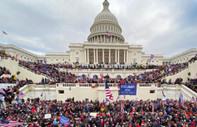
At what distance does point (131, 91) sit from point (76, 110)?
9.28 m

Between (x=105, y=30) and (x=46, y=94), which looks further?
(x=105, y=30)

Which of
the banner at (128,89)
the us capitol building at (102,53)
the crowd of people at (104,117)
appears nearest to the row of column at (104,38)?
the us capitol building at (102,53)

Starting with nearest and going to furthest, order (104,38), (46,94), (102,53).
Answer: (46,94)
(102,53)
(104,38)

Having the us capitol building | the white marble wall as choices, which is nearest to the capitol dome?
the us capitol building

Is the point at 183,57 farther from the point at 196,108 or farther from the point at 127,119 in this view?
the point at 127,119

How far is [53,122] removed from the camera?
322 inches

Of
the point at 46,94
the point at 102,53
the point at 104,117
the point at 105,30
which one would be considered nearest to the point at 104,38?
the point at 105,30

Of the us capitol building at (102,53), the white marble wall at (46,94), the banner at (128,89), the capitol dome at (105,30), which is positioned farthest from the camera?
the capitol dome at (105,30)

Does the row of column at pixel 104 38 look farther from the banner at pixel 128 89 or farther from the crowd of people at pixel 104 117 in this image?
the crowd of people at pixel 104 117

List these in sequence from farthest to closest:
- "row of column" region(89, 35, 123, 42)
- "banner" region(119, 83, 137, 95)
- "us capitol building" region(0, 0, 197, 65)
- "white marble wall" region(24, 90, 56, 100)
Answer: "row of column" region(89, 35, 123, 42) → "us capitol building" region(0, 0, 197, 65) → "white marble wall" region(24, 90, 56, 100) → "banner" region(119, 83, 137, 95)

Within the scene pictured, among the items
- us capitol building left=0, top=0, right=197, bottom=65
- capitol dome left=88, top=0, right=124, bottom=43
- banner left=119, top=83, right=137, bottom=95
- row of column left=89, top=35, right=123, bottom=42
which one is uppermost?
capitol dome left=88, top=0, right=124, bottom=43

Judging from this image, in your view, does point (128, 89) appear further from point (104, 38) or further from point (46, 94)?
point (104, 38)

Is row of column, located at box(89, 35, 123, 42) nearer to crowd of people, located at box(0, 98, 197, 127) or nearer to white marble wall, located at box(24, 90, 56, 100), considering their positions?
white marble wall, located at box(24, 90, 56, 100)

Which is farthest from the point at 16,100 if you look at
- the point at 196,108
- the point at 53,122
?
the point at 196,108
